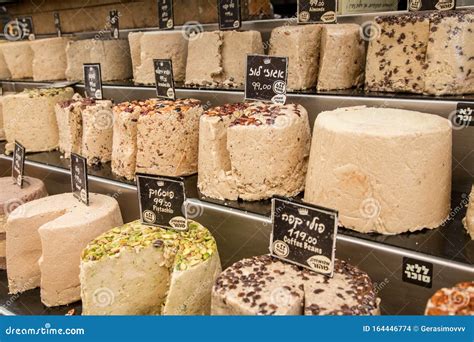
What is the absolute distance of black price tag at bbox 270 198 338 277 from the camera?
1.39m

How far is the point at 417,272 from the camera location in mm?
1460

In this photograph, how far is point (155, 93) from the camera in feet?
8.90

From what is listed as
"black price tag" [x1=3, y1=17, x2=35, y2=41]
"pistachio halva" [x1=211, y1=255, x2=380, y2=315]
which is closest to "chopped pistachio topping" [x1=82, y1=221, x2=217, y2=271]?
"pistachio halva" [x1=211, y1=255, x2=380, y2=315]

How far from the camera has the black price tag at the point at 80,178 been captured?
6.49 ft

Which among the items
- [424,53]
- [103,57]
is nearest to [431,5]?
[424,53]

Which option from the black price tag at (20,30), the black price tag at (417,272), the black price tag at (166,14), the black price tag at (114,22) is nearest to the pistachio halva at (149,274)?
the black price tag at (417,272)

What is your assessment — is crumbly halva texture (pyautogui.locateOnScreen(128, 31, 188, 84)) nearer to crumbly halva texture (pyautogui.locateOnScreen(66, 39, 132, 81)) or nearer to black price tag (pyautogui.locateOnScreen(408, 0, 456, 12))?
crumbly halva texture (pyautogui.locateOnScreen(66, 39, 132, 81))

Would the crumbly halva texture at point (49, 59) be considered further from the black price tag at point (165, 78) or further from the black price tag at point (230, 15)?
the black price tag at point (230, 15)

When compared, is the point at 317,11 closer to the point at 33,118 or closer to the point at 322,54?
the point at 322,54

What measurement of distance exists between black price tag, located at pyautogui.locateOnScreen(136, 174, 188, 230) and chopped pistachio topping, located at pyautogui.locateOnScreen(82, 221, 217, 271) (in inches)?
1.3

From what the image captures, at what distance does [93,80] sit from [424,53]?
1.73 meters
